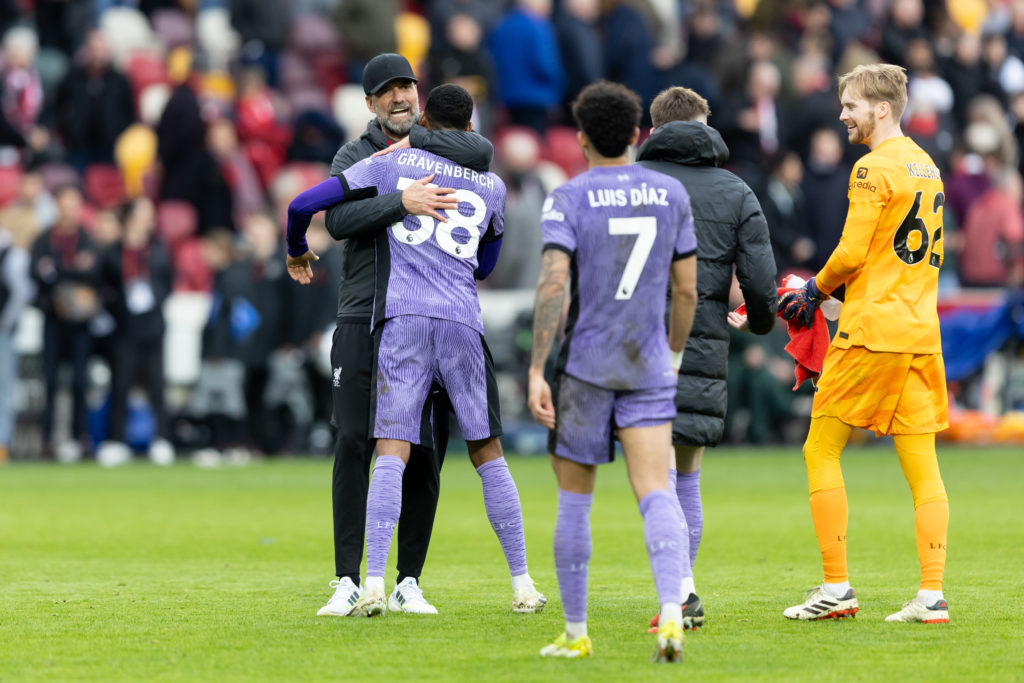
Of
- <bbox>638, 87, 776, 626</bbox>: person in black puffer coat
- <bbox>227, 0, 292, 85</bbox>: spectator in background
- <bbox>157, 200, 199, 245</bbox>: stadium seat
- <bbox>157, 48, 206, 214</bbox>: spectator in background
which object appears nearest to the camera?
<bbox>638, 87, 776, 626</bbox>: person in black puffer coat

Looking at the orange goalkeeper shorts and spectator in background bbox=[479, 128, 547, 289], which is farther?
spectator in background bbox=[479, 128, 547, 289]

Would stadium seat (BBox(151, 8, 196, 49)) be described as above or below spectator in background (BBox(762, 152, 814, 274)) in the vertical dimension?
above

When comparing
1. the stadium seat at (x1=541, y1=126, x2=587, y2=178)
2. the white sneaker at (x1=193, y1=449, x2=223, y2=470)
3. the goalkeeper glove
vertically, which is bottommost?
the white sneaker at (x1=193, y1=449, x2=223, y2=470)

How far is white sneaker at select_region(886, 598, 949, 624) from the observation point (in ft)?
23.8

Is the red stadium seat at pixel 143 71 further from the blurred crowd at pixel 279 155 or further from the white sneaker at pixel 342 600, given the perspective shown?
the white sneaker at pixel 342 600

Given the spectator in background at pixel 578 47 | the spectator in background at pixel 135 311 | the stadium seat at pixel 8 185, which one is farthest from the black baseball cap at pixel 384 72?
the spectator in background at pixel 578 47

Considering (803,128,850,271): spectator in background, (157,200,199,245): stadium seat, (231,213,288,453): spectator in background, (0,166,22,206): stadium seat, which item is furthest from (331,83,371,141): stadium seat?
(803,128,850,271): spectator in background

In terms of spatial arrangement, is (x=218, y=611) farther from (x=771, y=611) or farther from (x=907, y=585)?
(x=907, y=585)

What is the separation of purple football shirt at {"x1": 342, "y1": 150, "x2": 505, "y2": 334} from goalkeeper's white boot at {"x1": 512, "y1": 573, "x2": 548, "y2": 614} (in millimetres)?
1206

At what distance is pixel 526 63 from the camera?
65.8 feet

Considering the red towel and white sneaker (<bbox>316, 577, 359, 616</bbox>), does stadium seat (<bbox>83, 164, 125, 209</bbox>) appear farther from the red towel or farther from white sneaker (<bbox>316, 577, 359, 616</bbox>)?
the red towel

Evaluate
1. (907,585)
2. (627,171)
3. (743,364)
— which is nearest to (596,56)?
(743,364)

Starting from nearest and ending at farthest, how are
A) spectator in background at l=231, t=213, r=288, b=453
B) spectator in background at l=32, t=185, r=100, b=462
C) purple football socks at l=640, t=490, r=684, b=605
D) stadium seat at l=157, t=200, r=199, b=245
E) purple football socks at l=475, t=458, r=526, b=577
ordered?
purple football socks at l=640, t=490, r=684, b=605 → purple football socks at l=475, t=458, r=526, b=577 → spectator in background at l=32, t=185, r=100, b=462 → spectator in background at l=231, t=213, r=288, b=453 → stadium seat at l=157, t=200, r=199, b=245

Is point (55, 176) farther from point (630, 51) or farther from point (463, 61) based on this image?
point (630, 51)
